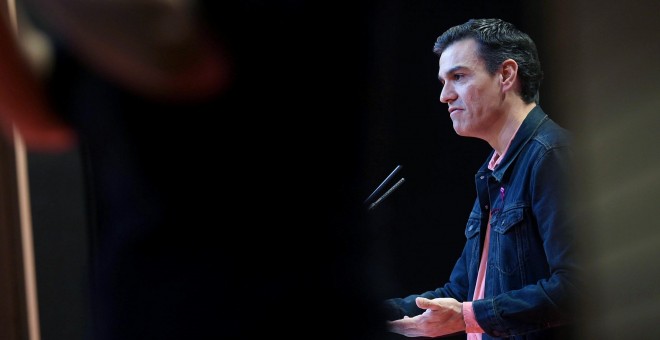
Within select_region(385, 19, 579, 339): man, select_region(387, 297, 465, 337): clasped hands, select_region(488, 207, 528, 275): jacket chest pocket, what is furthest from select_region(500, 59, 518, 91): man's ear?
select_region(387, 297, 465, 337): clasped hands

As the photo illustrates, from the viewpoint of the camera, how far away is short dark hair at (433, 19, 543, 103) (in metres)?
1.53

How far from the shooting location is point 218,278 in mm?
469

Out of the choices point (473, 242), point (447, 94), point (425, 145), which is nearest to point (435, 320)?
point (473, 242)

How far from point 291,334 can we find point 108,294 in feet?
0.40

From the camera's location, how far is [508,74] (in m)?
1.55

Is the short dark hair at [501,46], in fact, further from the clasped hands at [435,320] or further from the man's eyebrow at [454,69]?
the clasped hands at [435,320]

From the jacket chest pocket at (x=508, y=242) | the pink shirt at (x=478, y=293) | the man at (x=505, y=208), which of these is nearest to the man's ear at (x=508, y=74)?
the man at (x=505, y=208)

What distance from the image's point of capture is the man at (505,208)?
4.98 ft

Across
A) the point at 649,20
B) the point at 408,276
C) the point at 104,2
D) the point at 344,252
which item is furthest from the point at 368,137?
the point at 649,20

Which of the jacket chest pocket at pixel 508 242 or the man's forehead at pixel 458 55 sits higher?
the man's forehead at pixel 458 55

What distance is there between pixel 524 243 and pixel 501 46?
0.42m

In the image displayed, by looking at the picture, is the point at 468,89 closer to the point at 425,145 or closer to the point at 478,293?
the point at 425,145

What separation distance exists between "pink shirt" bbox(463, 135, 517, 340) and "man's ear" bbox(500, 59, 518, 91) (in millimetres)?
107

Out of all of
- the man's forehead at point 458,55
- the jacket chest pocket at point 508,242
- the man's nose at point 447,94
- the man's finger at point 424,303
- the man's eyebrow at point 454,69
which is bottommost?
the man's finger at point 424,303
